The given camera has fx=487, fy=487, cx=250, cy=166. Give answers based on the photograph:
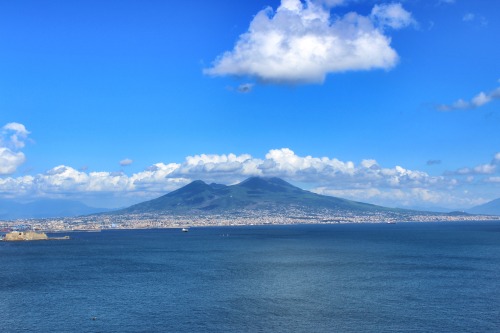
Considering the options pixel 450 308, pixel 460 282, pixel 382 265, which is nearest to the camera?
pixel 450 308

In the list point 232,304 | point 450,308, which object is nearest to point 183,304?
point 232,304

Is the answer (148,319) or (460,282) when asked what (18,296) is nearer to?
(148,319)

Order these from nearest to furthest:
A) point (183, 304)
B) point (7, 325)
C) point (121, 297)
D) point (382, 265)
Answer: point (7, 325) → point (183, 304) → point (121, 297) → point (382, 265)

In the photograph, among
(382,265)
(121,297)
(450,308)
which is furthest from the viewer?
(382,265)

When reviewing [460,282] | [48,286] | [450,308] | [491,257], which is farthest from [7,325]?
[491,257]

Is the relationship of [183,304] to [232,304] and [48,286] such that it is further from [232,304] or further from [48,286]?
[48,286]

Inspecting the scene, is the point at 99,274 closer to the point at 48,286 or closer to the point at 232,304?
the point at 48,286

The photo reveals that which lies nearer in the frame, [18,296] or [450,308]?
[450,308]

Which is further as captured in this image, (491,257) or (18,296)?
(491,257)

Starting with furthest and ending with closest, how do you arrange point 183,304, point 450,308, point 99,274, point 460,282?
1. point 99,274
2. point 460,282
3. point 183,304
4. point 450,308

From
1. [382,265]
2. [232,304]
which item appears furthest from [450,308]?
[382,265]
